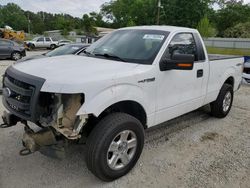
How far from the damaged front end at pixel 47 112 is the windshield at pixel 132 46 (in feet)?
3.62

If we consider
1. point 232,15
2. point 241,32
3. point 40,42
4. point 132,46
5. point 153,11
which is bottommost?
point 132,46

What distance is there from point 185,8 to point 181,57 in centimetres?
5124

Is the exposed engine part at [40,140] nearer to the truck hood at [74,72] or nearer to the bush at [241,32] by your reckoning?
the truck hood at [74,72]

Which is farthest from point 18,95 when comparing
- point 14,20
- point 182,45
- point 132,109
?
point 14,20

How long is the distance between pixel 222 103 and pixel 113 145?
10.1 ft

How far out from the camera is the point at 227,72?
521 centimetres

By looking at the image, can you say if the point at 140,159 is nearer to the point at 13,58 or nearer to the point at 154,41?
the point at 154,41

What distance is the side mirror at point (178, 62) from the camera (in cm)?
332

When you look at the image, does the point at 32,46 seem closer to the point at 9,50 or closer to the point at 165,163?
the point at 9,50

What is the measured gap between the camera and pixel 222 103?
206 inches

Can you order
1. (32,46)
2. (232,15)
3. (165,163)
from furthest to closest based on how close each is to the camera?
(232,15)
(32,46)
(165,163)

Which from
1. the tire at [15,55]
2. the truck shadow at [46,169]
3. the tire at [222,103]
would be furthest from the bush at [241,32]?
the truck shadow at [46,169]

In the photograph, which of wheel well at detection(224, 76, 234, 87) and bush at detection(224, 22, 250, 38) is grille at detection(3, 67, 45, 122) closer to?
wheel well at detection(224, 76, 234, 87)

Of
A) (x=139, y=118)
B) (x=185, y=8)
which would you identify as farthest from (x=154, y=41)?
(x=185, y=8)
